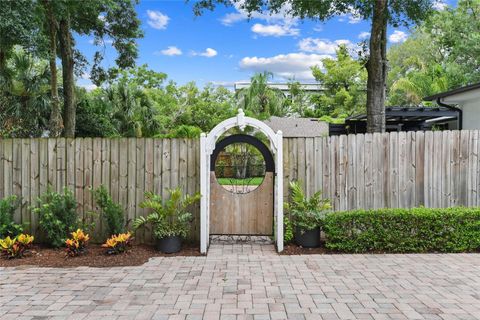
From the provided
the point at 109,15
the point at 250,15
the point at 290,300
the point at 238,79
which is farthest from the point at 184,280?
the point at 238,79

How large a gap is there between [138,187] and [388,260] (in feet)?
13.2

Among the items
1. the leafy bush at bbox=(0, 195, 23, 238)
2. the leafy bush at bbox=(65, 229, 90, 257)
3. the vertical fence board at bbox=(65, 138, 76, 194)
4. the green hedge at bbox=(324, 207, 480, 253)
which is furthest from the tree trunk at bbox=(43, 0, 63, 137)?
the green hedge at bbox=(324, 207, 480, 253)

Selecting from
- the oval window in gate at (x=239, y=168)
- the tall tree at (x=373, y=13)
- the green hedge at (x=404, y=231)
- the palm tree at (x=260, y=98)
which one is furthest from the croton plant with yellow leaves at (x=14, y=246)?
the palm tree at (x=260, y=98)

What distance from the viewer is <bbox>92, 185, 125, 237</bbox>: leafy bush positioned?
21.3ft

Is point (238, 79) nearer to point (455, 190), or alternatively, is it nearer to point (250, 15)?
point (250, 15)

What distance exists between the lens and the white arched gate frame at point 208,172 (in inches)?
259

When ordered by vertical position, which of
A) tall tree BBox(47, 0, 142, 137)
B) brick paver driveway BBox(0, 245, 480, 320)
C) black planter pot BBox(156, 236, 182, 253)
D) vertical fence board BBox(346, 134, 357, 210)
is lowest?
brick paver driveway BBox(0, 245, 480, 320)

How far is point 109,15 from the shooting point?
51.1 ft

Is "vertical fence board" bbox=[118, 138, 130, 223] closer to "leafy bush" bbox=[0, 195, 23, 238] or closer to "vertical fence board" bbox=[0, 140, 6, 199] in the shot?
"leafy bush" bbox=[0, 195, 23, 238]

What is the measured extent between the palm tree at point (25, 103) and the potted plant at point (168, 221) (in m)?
10.7

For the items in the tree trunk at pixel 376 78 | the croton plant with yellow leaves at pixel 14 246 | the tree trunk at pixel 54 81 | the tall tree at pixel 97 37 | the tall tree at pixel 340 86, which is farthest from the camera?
the tall tree at pixel 340 86

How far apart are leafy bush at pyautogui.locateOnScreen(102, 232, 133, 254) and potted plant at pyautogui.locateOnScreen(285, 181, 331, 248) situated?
2.56m

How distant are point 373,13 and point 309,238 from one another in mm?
5464

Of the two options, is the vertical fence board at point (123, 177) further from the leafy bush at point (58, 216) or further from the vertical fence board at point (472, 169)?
the vertical fence board at point (472, 169)
